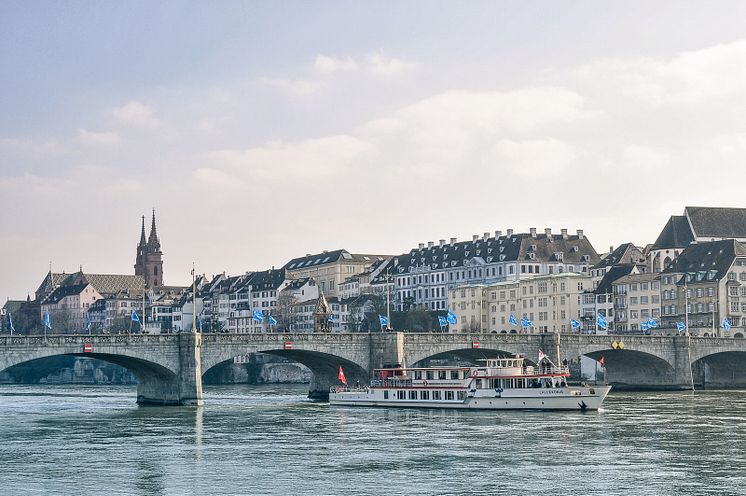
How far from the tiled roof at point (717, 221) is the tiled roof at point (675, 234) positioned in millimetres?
1049

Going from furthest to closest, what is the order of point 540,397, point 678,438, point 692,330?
1. point 692,330
2. point 540,397
3. point 678,438

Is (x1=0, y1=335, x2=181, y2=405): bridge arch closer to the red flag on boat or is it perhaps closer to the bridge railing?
the bridge railing

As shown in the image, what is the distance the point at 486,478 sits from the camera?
192 feet

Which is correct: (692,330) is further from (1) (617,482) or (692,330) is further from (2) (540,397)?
(1) (617,482)

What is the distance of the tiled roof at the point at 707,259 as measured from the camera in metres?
163

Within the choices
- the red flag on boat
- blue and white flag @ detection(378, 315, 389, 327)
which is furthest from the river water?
blue and white flag @ detection(378, 315, 389, 327)

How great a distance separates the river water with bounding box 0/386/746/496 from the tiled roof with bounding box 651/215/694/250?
261 ft

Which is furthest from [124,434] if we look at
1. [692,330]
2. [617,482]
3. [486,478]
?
[692,330]

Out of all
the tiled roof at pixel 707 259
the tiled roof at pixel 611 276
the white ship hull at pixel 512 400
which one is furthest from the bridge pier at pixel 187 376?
the tiled roof at pixel 611 276

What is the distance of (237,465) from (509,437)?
19.7 m

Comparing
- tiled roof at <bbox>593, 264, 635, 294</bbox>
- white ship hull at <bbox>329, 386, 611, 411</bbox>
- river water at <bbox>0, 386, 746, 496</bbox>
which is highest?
tiled roof at <bbox>593, 264, 635, 294</bbox>

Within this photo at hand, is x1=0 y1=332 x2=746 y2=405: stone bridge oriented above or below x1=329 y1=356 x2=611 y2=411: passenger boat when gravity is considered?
above

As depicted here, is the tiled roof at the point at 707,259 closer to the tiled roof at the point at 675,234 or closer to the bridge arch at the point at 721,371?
the tiled roof at the point at 675,234

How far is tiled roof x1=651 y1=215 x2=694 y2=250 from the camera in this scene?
182 meters
